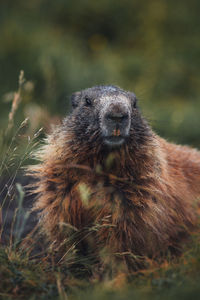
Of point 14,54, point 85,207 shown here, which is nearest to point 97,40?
point 14,54

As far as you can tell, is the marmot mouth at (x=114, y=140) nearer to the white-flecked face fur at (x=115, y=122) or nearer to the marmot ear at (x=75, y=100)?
the white-flecked face fur at (x=115, y=122)

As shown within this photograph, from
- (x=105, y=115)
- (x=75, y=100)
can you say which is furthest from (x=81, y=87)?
(x=105, y=115)

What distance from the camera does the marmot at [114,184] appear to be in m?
3.57

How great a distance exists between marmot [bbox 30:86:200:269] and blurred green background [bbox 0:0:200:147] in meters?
2.51

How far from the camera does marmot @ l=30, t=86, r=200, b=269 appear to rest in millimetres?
3570

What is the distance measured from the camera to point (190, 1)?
13125mm

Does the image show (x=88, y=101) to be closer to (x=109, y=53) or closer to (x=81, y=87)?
(x=81, y=87)

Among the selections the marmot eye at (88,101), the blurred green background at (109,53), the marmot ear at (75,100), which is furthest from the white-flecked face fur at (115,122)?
the blurred green background at (109,53)

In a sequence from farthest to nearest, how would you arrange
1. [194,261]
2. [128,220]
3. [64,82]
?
1. [64,82]
2. [128,220]
3. [194,261]

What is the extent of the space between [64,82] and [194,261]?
630 cm

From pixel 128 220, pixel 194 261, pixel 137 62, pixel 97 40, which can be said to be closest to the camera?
pixel 194 261

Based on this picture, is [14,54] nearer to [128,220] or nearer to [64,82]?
[64,82]

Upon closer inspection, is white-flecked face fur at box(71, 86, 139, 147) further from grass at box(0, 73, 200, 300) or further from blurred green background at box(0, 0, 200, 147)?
blurred green background at box(0, 0, 200, 147)

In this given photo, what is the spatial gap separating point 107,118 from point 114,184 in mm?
595
